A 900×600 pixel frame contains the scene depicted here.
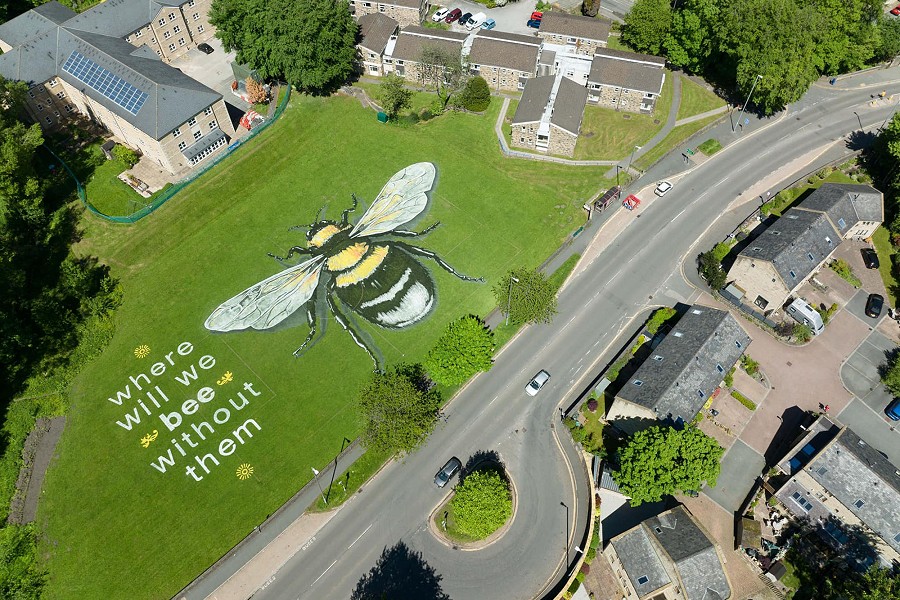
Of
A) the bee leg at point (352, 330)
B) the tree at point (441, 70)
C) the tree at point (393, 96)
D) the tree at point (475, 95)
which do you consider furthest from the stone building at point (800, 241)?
the tree at point (393, 96)

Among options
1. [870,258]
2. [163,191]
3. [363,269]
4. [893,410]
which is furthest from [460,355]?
[870,258]

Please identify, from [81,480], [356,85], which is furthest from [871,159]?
[81,480]

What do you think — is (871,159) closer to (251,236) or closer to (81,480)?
(251,236)

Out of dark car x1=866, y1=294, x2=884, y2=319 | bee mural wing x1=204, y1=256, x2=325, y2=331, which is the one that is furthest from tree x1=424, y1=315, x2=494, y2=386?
dark car x1=866, y1=294, x2=884, y2=319

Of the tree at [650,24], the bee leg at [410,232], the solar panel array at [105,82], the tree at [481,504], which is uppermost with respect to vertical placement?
the tree at [650,24]

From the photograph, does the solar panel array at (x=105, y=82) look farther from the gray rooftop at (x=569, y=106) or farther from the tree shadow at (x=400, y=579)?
the tree shadow at (x=400, y=579)

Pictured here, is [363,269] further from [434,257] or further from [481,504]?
[481,504]

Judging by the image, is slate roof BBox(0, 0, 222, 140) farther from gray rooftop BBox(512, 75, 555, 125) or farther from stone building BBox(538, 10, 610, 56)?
stone building BBox(538, 10, 610, 56)
